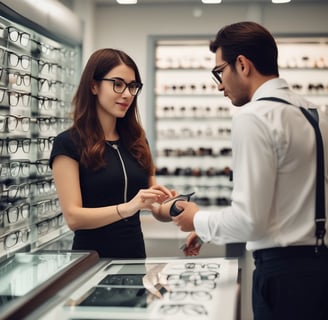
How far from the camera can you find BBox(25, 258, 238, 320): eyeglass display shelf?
5.09 feet

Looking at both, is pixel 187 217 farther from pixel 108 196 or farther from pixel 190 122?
pixel 190 122

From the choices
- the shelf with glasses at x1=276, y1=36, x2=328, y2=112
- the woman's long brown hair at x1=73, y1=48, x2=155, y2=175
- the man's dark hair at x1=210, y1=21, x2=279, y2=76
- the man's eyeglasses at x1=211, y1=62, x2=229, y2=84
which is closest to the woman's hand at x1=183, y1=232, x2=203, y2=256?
the woman's long brown hair at x1=73, y1=48, x2=155, y2=175

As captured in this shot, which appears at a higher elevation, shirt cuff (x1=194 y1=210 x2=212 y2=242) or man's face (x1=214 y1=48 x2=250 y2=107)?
man's face (x1=214 y1=48 x2=250 y2=107)

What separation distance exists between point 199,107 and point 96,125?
3942mm

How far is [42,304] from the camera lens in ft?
5.53

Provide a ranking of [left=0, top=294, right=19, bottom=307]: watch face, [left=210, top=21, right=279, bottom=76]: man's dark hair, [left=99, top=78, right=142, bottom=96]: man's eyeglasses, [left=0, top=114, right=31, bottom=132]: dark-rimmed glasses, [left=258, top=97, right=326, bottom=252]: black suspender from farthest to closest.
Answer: [left=0, top=114, right=31, bottom=132]: dark-rimmed glasses
[left=99, top=78, right=142, bottom=96]: man's eyeglasses
[left=210, top=21, right=279, bottom=76]: man's dark hair
[left=258, top=97, right=326, bottom=252]: black suspender
[left=0, top=294, right=19, bottom=307]: watch face

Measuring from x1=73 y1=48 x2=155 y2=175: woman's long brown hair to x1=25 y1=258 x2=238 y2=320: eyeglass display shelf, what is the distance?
52 centimetres

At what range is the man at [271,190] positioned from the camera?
5.78ft

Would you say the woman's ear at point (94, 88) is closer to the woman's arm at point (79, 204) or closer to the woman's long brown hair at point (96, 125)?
the woman's long brown hair at point (96, 125)

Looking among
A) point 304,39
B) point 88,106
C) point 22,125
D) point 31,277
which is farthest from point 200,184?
point 31,277

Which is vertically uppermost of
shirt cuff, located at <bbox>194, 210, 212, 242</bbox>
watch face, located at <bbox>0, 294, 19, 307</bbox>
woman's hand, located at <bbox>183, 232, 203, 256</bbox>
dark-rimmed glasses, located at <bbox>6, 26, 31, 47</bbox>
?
dark-rimmed glasses, located at <bbox>6, 26, 31, 47</bbox>

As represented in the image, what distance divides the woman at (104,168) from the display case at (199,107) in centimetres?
363

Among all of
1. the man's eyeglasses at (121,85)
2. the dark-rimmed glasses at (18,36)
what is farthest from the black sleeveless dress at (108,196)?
the dark-rimmed glasses at (18,36)

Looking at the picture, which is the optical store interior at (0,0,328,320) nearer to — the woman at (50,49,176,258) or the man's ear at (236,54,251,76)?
the woman at (50,49,176,258)
